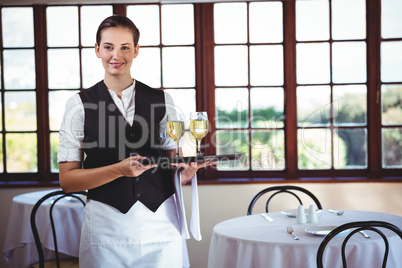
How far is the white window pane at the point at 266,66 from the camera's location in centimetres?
364

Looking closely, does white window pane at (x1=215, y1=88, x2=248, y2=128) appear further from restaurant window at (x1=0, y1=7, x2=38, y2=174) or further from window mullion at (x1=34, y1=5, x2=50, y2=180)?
restaurant window at (x1=0, y1=7, x2=38, y2=174)

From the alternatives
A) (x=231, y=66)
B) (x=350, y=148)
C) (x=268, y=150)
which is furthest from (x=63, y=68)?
(x=350, y=148)

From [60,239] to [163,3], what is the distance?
192cm

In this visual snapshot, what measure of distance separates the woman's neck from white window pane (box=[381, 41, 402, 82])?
2.72 metres

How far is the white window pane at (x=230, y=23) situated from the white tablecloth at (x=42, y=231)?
1.69 metres

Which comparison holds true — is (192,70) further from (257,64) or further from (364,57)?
(364,57)

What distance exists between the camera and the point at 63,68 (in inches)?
146

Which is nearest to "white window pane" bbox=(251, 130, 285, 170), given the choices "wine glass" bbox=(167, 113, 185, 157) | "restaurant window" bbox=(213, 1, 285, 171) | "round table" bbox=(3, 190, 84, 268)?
"restaurant window" bbox=(213, 1, 285, 171)

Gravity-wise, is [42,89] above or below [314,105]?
above

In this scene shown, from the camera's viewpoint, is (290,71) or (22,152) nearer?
(290,71)

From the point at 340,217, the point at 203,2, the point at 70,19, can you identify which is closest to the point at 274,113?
the point at 203,2

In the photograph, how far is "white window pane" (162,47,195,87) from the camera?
12.0ft

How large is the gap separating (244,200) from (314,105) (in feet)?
3.05

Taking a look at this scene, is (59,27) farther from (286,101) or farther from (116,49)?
(116,49)
